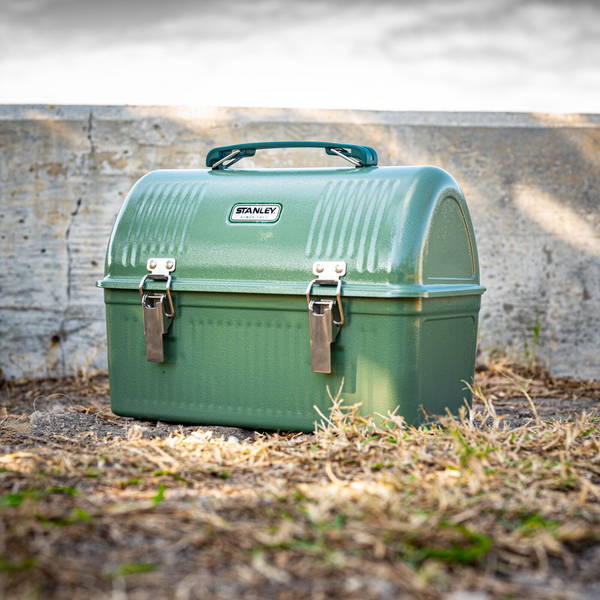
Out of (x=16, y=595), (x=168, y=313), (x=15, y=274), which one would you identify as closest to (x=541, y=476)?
(x=16, y=595)

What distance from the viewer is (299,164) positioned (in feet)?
16.0

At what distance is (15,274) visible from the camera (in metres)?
4.86

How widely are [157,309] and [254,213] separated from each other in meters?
0.50

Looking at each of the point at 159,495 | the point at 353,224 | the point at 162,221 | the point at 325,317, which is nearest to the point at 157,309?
the point at 162,221

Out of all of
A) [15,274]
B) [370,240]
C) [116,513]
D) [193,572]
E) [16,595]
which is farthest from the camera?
[15,274]

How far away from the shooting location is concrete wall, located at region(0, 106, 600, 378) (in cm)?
478

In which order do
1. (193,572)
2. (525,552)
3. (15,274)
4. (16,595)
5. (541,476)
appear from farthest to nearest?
1. (15,274)
2. (541,476)
3. (525,552)
4. (193,572)
5. (16,595)

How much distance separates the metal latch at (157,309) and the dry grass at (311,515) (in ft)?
1.48

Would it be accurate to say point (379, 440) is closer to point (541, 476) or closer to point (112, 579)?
point (541, 476)

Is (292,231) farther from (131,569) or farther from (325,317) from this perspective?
(131,569)

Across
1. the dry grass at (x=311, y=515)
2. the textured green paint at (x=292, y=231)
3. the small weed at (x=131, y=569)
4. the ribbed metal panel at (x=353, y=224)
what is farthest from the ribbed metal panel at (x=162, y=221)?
the small weed at (x=131, y=569)

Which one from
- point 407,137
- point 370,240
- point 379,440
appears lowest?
point 379,440

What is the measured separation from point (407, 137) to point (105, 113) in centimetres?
177

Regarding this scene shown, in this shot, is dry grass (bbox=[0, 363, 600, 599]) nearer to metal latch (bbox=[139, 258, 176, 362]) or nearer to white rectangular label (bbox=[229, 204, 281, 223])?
metal latch (bbox=[139, 258, 176, 362])
